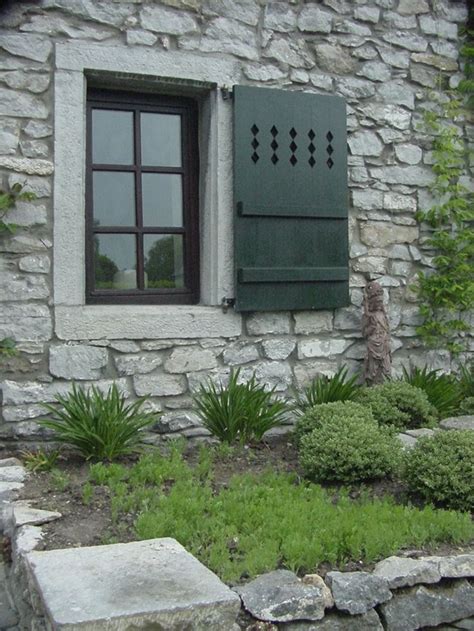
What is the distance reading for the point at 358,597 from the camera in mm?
2996

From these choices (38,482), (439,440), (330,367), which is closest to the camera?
(439,440)

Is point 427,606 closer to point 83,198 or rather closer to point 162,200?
point 83,198

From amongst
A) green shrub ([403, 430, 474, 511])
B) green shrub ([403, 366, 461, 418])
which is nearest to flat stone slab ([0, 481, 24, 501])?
green shrub ([403, 430, 474, 511])

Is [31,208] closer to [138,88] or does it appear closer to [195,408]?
[138,88]

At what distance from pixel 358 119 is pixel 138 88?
1.71m

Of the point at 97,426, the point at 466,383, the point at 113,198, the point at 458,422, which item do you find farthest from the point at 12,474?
the point at 466,383

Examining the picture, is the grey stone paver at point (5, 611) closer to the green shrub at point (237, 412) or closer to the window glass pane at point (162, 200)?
the green shrub at point (237, 412)

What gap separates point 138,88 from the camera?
543 cm

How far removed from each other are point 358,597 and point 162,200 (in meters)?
3.39

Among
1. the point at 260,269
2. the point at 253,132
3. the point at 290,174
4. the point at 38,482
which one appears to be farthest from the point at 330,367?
the point at 38,482

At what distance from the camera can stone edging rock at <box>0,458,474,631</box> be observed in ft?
9.45

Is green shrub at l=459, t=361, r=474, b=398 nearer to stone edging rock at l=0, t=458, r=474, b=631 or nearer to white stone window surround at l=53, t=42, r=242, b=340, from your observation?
white stone window surround at l=53, t=42, r=242, b=340

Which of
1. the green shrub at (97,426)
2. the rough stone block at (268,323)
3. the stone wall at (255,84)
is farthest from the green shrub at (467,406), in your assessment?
the green shrub at (97,426)

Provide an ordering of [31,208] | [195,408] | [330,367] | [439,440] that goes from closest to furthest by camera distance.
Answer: [439,440] < [31,208] < [195,408] < [330,367]
